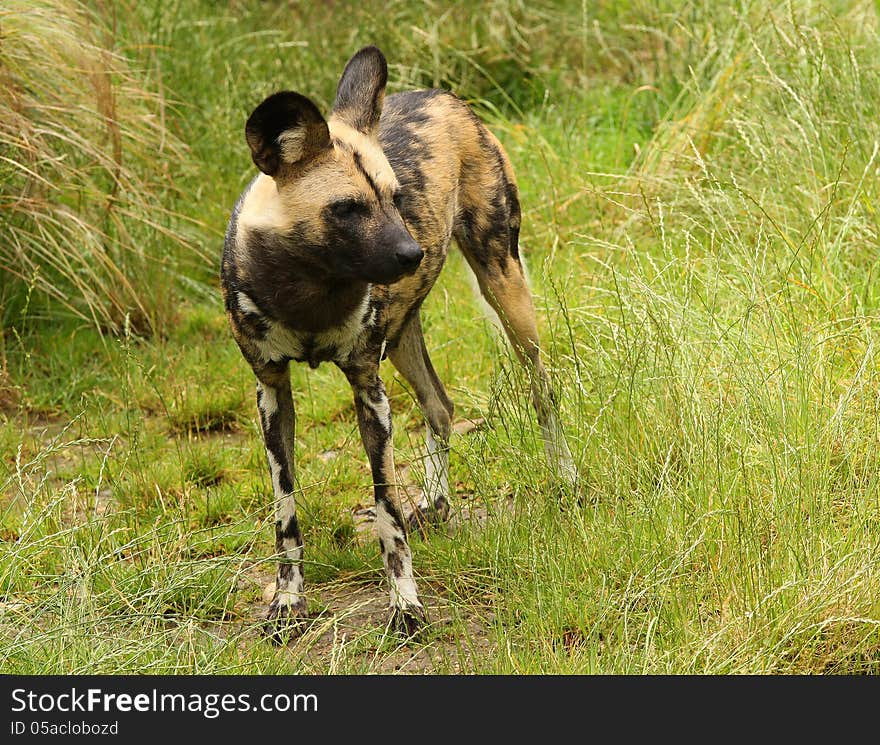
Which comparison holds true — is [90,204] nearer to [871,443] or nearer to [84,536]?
[84,536]

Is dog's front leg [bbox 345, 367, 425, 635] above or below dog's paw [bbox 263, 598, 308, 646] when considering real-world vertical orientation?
above

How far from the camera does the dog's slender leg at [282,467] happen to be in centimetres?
363

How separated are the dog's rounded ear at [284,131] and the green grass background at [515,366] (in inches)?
37.7

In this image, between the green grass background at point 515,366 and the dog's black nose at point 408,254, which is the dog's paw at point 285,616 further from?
the dog's black nose at point 408,254

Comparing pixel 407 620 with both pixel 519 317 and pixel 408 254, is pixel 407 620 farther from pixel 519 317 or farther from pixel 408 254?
pixel 519 317

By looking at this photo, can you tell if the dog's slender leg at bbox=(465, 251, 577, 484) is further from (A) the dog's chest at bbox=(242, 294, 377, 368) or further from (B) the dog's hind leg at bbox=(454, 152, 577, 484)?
(A) the dog's chest at bbox=(242, 294, 377, 368)

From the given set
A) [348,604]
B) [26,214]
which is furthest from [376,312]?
[26,214]

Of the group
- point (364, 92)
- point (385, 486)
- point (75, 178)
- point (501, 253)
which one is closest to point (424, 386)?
Result: point (501, 253)

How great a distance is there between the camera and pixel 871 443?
348 cm

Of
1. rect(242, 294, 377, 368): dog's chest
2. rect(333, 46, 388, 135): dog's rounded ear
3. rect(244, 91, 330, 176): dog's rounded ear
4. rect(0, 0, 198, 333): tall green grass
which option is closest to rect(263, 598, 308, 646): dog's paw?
rect(242, 294, 377, 368): dog's chest

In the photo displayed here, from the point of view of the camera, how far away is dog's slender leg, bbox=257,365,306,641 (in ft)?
11.9

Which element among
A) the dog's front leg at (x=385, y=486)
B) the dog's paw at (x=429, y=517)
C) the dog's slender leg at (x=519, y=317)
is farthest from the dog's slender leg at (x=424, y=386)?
the dog's front leg at (x=385, y=486)

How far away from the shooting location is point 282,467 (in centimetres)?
368

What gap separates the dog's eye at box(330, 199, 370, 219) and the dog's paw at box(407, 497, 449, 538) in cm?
107
